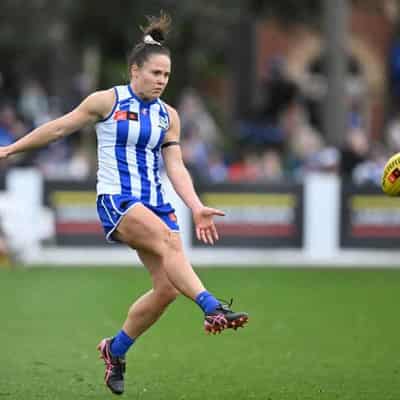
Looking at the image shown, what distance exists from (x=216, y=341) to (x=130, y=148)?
319 cm

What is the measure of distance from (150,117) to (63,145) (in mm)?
A: 16572

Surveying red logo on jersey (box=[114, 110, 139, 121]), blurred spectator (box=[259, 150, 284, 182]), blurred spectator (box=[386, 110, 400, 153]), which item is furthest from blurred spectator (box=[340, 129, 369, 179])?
red logo on jersey (box=[114, 110, 139, 121])

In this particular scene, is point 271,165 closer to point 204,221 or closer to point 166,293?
point 166,293

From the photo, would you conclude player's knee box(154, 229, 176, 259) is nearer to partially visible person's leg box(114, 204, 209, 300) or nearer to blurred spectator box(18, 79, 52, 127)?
partially visible person's leg box(114, 204, 209, 300)

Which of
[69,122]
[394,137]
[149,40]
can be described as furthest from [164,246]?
[394,137]

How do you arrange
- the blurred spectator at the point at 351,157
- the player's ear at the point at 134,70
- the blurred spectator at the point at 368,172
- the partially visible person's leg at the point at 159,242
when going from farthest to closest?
the blurred spectator at the point at 351,157 < the blurred spectator at the point at 368,172 < the player's ear at the point at 134,70 < the partially visible person's leg at the point at 159,242

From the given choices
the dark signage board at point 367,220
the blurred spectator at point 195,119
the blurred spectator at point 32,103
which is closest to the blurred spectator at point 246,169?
the dark signage board at point 367,220

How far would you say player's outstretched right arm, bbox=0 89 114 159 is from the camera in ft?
28.3

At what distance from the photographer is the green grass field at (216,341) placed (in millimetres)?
9000

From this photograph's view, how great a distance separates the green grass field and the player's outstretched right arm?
1.53 metres

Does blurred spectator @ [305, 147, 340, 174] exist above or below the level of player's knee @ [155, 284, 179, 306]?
above

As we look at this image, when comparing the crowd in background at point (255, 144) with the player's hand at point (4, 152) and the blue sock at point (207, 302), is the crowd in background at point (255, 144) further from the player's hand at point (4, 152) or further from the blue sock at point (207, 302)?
the blue sock at point (207, 302)

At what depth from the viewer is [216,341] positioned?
11430mm

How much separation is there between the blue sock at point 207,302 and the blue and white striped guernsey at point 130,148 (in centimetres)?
72
